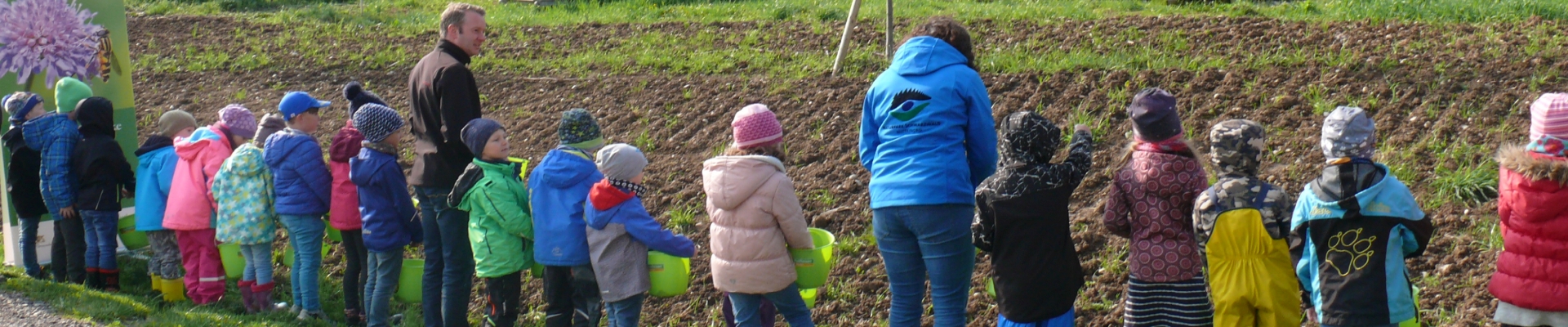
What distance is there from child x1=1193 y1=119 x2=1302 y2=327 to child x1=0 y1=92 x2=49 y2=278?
6616mm

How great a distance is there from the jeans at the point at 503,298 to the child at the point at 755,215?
1.03 m

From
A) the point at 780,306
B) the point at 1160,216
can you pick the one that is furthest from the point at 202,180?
the point at 1160,216

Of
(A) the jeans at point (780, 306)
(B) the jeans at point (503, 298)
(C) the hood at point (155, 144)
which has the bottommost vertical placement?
(B) the jeans at point (503, 298)

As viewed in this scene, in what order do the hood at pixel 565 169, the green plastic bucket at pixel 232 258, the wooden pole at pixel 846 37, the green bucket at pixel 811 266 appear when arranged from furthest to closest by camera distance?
1. the wooden pole at pixel 846 37
2. the green plastic bucket at pixel 232 258
3. the hood at pixel 565 169
4. the green bucket at pixel 811 266

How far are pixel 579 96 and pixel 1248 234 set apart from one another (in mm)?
6495

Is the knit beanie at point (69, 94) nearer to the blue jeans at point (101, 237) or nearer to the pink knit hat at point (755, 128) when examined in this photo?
the blue jeans at point (101, 237)

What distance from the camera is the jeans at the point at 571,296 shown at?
16.9 feet

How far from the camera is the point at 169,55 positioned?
13367mm

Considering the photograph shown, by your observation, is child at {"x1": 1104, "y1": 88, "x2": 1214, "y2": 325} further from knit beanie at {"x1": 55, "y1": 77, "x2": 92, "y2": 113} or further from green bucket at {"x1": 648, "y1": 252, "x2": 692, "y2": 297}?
knit beanie at {"x1": 55, "y1": 77, "x2": 92, "y2": 113}

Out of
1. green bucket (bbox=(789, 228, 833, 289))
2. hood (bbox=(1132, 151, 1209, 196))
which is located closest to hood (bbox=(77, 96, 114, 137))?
green bucket (bbox=(789, 228, 833, 289))

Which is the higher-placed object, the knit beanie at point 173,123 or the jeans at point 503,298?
the knit beanie at point 173,123

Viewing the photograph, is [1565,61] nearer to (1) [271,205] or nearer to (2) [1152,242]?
(2) [1152,242]

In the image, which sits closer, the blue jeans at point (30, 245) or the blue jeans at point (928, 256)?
the blue jeans at point (928, 256)

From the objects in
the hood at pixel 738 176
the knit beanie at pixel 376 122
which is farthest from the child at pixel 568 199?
the knit beanie at pixel 376 122
